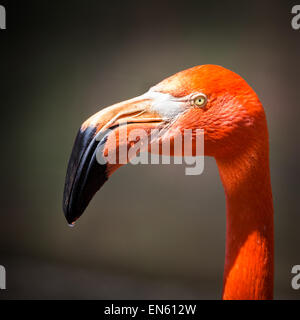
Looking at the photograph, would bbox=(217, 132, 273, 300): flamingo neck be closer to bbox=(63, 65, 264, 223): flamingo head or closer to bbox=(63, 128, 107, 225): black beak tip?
bbox=(63, 65, 264, 223): flamingo head

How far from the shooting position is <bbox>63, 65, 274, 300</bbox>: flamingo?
854 millimetres

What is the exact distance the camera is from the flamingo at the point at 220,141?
33.6 inches

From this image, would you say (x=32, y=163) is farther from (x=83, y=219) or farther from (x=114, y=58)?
(x=114, y=58)

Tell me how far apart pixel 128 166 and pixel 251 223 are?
1465 millimetres

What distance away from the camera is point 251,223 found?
902mm

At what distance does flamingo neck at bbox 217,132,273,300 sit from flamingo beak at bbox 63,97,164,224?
0.82 ft

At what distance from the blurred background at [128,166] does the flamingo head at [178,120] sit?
1.14 metres
